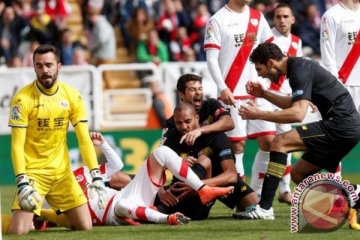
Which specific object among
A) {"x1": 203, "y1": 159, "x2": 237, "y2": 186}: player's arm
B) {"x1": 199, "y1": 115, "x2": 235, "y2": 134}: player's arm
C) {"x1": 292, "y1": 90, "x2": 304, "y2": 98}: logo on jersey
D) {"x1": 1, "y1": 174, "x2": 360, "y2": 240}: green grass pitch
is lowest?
{"x1": 1, "y1": 174, "x2": 360, "y2": 240}: green grass pitch

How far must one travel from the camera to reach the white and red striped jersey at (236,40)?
14523 mm

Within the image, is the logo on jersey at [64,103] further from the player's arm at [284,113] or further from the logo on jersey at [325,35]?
the logo on jersey at [325,35]

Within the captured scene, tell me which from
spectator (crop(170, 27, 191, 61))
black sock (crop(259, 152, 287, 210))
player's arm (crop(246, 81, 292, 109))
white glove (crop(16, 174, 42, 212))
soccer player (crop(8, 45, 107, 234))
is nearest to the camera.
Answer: white glove (crop(16, 174, 42, 212))

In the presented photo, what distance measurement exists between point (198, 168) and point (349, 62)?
9.61ft

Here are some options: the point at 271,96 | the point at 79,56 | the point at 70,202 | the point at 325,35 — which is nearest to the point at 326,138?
the point at 271,96

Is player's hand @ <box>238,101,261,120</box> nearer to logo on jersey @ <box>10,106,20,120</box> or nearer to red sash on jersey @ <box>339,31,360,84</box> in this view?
logo on jersey @ <box>10,106,20,120</box>

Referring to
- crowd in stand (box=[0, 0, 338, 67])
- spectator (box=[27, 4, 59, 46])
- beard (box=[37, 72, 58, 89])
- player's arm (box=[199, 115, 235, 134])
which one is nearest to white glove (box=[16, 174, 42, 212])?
beard (box=[37, 72, 58, 89])

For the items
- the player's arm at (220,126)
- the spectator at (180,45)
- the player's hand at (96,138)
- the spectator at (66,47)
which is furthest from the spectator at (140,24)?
the player's arm at (220,126)

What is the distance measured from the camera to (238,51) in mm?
14609

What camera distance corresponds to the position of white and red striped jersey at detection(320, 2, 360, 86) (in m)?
14.7

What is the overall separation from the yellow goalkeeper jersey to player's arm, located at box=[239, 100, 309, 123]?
156cm

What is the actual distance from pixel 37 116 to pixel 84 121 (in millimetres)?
456

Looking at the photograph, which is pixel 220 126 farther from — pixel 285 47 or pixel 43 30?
pixel 43 30

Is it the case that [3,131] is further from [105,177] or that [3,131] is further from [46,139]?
[46,139]
